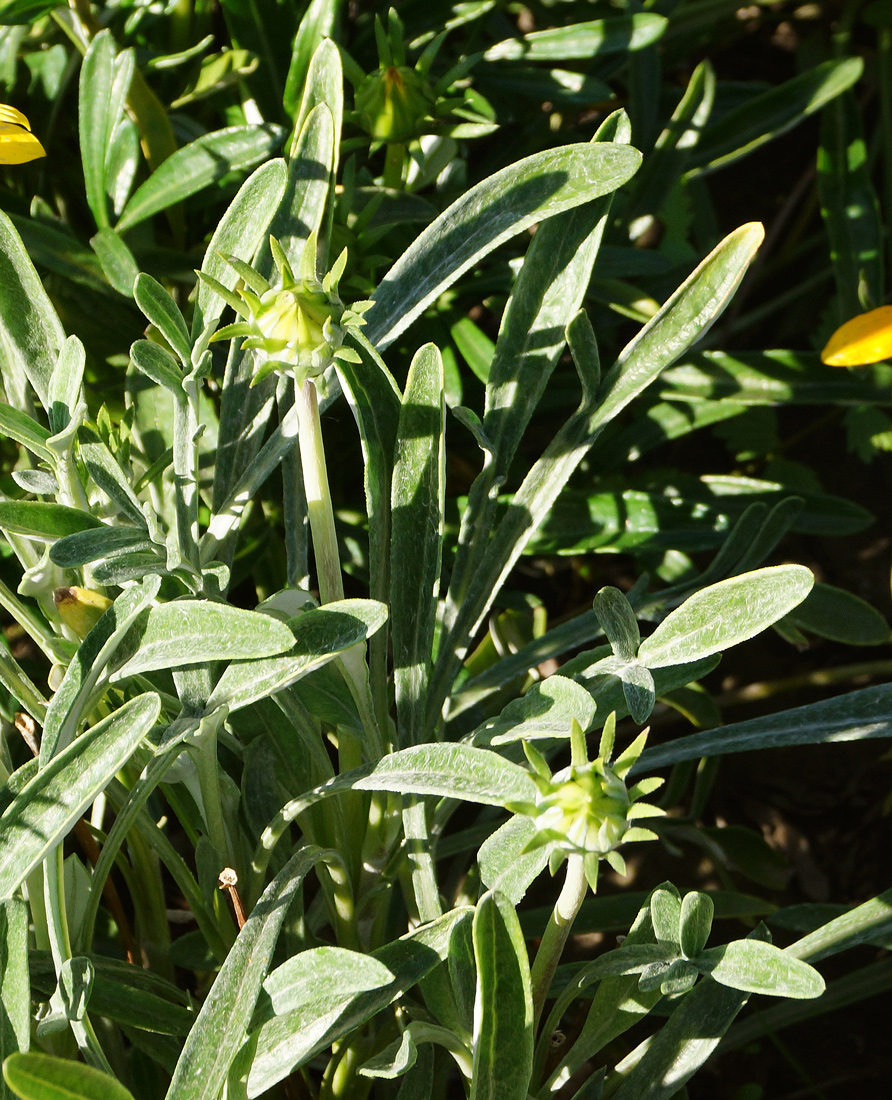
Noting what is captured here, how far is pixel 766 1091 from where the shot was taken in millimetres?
1177

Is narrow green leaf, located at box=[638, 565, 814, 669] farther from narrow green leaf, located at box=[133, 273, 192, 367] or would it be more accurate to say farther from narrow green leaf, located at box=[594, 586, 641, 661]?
narrow green leaf, located at box=[133, 273, 192, 367]

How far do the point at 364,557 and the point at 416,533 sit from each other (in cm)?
35

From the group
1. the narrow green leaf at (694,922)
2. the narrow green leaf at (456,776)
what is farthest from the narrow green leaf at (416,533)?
the narrow green leaf at (694,922)

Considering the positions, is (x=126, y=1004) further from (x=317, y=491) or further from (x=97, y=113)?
(x=97, y=113)

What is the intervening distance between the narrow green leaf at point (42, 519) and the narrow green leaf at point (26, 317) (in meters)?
0.14

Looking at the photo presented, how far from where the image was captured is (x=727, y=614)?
63 centimetres

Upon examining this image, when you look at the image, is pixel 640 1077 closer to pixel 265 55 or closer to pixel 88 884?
pixel 88 884

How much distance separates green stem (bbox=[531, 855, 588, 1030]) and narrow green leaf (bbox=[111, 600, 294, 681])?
0.62ft

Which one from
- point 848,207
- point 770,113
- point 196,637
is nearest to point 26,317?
point 196,637

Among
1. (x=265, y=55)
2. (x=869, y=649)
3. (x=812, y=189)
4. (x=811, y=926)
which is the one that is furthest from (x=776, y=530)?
(x=812, y=189)

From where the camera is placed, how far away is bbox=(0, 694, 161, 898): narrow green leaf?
1.77ft

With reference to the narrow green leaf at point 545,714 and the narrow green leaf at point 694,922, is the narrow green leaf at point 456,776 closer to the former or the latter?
the narrow green leaf at point 545,714

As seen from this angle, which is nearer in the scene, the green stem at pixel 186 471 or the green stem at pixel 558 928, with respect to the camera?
the green stem at pixel 558 928

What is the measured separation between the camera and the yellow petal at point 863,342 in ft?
2.56
